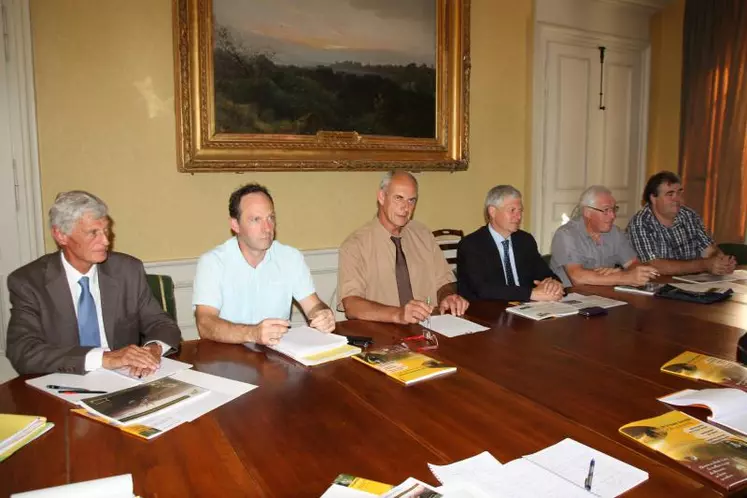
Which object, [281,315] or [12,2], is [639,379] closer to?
[281,315]

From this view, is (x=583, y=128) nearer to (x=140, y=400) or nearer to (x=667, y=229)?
(x=667, y=229)

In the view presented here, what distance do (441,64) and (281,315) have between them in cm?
286

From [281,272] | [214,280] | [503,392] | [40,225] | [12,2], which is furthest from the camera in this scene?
[40,225]

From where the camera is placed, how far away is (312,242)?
429 centimetres

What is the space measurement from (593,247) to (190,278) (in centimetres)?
270

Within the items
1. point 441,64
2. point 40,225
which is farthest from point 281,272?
point 441,64

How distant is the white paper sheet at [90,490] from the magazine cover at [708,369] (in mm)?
1615

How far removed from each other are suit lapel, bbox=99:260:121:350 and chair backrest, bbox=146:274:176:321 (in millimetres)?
337

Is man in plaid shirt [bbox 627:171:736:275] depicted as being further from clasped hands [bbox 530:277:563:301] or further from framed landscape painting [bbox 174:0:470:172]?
clasped hands [bbox 530:277:563:301]

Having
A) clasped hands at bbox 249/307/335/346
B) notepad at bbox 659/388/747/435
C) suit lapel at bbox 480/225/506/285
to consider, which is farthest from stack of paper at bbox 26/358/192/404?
suit lapel at bbox 480/225/506/285

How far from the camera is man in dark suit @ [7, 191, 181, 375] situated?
1819 mm

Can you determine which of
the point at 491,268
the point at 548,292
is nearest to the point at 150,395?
the point at 548,292

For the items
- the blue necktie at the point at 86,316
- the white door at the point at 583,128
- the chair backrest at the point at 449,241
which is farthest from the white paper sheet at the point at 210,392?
the white door at the point at 583,128

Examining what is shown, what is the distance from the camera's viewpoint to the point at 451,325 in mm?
2365
